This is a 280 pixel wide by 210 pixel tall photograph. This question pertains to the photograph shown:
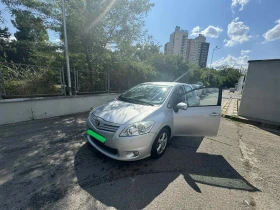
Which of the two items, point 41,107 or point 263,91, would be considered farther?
point 263,91

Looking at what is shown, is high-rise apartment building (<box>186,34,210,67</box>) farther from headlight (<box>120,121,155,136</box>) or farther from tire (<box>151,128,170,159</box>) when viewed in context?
headlight (<box>120,121,155,136</box>)

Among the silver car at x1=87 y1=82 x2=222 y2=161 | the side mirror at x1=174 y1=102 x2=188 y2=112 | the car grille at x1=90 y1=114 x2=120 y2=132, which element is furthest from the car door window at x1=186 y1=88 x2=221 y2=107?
the car grille at x1=90 y1=114 x2=120 y2=132

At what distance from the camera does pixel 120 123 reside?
2.45m

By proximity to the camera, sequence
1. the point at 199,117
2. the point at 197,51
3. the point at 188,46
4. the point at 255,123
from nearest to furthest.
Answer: the point at 199,117 → the point at 255,123 → the point at 188,46 → the point at 197,51

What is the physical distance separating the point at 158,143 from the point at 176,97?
1.20m

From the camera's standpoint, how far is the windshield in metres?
3.21

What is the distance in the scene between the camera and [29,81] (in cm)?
502

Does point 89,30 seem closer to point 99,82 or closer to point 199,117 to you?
point 99,82

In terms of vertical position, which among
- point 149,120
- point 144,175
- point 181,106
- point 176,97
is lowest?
point 144,175

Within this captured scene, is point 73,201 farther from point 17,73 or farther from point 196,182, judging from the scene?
point 17,73

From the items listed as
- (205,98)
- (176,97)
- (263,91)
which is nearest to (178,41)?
(263,91)

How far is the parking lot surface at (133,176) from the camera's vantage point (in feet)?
6.31

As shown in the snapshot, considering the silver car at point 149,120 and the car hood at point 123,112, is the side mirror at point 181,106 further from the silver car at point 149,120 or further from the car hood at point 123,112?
the car hood at point 123,112

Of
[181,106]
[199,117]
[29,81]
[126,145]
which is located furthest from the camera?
[29,81]
